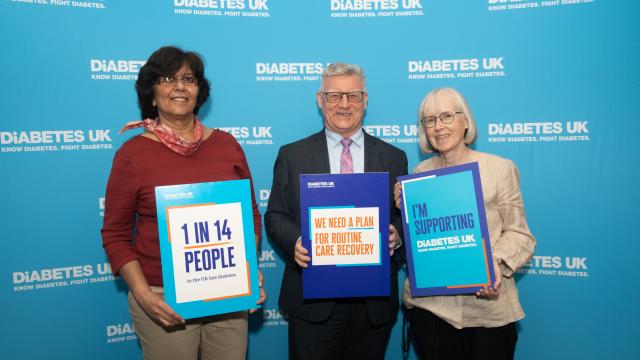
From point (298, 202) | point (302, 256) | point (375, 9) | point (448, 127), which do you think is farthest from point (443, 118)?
point (375, 9)

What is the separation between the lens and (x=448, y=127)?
180 centimetres

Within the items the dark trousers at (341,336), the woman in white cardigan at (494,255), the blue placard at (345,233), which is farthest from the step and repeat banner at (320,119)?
the blue placard at (345,233)

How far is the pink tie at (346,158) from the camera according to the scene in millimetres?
2025

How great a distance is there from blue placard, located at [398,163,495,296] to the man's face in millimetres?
453

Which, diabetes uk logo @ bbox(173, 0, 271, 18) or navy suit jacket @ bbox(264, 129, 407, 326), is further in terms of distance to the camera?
diabetes uk logo @ bbox(173, 0, 271, 18)

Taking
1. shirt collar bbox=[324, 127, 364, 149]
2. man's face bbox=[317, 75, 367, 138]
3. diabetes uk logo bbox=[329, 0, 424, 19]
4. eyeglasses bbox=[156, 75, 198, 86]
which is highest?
diabetes uk logo bbox=[329, 0, 424, 19]

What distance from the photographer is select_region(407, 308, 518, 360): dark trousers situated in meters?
1.77

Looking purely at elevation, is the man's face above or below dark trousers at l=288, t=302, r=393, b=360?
above

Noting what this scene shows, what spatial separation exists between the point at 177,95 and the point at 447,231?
1338 millimetres

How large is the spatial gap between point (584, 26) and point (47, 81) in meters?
3.32

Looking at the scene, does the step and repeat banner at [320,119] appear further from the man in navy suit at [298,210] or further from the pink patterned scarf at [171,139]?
the pink patterned scarf at [171,139]

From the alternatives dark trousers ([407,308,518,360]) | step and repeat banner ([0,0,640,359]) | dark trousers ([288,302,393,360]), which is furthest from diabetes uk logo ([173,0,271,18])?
dark trousers ([407,308,518,360])

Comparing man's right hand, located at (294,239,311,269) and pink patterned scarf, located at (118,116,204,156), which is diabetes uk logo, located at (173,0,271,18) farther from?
man's right hand, located at (294,239,311,269)

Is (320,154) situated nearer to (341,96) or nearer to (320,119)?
(341,96)
